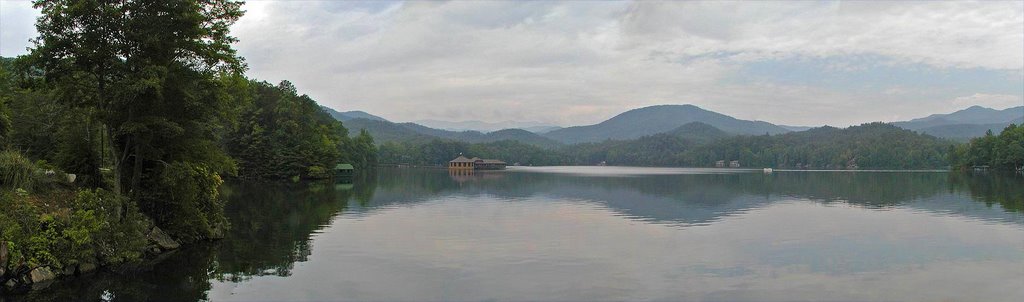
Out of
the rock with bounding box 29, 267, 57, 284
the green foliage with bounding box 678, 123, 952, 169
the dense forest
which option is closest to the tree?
the dense forest

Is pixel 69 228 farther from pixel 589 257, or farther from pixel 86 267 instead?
pixel 589 257

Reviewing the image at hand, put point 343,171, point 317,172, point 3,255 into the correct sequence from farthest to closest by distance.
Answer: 1. point 343,171
2. point 317,172
3. point 3,255

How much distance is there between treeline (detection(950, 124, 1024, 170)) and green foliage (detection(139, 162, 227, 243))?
123 metres

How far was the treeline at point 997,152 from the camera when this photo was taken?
10762cm

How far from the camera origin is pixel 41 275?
16.1 meters

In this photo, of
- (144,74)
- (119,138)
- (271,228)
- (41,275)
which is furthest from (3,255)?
(271,228)

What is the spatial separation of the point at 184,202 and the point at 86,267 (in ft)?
16.3

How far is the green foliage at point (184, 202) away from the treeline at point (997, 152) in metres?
123

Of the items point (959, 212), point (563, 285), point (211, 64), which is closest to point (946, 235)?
point (959, 212)

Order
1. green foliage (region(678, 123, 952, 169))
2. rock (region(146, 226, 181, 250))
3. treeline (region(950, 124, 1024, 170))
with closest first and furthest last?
rock (region(146, 226, 181, 250)) → treeline (region(950, 124, 1024, 170)) → green foliage (region(678, 123, 952, 169))

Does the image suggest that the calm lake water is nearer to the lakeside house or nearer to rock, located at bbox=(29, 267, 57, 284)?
rock, located at bbox=(29, 267, 57, 284)

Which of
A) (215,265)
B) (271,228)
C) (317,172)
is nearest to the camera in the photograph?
(215,265)

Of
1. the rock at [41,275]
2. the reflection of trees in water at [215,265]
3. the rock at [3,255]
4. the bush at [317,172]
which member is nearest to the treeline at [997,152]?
the bush at [317,172]

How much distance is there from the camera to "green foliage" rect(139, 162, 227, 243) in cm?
2177
